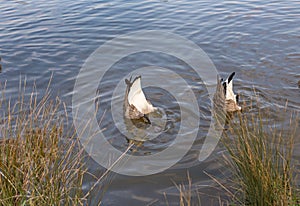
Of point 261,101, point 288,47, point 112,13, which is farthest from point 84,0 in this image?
point 261,101

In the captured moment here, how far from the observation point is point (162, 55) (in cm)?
1061

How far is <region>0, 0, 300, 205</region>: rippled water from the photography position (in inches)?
241

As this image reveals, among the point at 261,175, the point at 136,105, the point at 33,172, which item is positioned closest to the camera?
the point at 33,172

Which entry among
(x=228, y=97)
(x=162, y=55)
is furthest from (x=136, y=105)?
(x=162, y=55)

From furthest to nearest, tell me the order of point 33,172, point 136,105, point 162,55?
point 162,55 < point 136,105 < point 33,172

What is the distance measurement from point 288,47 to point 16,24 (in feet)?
26.1

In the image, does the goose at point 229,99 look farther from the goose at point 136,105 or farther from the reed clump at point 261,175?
the reed clump at point 261,175

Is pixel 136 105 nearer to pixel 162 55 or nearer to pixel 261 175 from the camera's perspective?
pixel 162 55

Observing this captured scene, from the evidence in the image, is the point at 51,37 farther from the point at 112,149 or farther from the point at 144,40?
the point at 112,149

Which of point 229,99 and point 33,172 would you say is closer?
point 33,172

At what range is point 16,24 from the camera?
43.8 ft

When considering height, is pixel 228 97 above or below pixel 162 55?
below

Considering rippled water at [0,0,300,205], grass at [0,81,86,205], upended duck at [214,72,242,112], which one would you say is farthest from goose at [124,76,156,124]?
grass at [0,81,86,205]

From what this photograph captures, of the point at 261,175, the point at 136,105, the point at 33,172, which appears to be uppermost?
the point at 33,172
